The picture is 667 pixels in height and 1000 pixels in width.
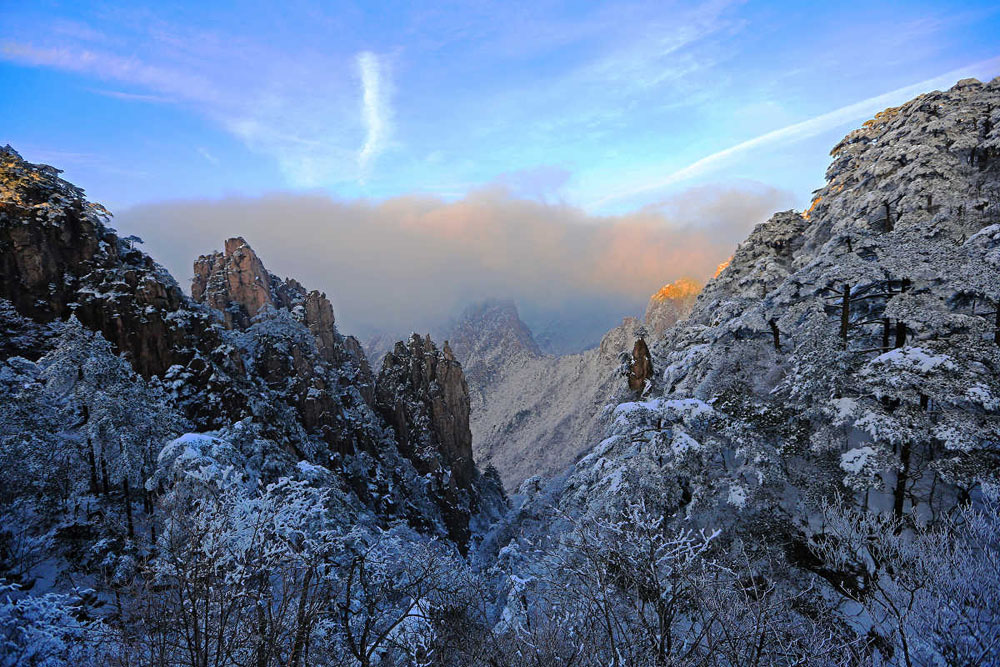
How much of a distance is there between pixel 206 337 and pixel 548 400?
12026 centimetres

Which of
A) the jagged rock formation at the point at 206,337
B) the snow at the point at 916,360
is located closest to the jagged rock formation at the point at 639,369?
the snow at the point at 916,360

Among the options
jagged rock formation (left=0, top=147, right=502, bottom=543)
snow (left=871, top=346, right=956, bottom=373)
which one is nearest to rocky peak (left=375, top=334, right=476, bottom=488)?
jagged rock formation (left=0, top=147, right=502, bottom=543)

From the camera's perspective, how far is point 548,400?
495 feet

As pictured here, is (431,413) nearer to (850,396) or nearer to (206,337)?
(206,337)

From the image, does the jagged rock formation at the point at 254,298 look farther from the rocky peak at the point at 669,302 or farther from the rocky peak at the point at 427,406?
the rocky peak at the point at 669,302

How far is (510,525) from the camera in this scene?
4731 centimetres

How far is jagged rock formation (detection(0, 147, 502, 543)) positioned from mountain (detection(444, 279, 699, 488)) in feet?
147

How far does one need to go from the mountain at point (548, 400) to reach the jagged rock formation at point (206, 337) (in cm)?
4472

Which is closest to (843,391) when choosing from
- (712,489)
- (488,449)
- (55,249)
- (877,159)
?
(712,489)

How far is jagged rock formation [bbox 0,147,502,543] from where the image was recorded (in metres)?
34.4

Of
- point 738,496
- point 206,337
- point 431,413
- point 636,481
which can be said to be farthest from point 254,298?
point 738,496

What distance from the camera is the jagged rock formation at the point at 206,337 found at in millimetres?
34375

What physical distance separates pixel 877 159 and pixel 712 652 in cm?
3579

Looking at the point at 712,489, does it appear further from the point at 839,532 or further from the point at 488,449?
the point at 488,449
